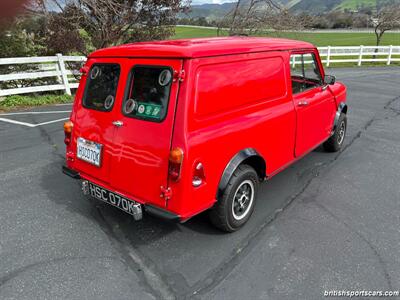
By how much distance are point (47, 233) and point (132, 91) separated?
1676 mm

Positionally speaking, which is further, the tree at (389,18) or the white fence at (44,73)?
the tree at (389,18)

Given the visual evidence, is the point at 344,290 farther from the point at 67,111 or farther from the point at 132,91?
the point at 67,111

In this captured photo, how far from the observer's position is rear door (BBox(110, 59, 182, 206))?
2654 mm

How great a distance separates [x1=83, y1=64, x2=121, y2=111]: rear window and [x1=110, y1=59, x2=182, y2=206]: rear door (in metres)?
0.19

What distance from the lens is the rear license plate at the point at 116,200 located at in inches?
111

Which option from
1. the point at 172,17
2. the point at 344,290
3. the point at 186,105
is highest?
the point at 172,17

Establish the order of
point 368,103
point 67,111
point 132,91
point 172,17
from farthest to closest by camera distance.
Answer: point 172,17 → point 368,103 → point 67,111 → point 132,91

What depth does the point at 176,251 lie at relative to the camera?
2979 mm

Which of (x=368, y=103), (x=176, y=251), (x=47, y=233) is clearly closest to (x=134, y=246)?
(x=176, y=251)

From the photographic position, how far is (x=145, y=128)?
9.07ft

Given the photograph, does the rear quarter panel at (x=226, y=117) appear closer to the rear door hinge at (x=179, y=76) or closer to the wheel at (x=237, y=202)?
the rear door hinge at (x=179, y=76)

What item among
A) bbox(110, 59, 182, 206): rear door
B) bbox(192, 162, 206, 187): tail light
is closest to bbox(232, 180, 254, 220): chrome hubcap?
bbox(192, 162, 206, 187): tail light

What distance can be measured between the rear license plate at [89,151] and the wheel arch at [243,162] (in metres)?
1.21

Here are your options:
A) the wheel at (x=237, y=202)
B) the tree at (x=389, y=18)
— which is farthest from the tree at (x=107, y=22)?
the tree at (x=389, y=18)
